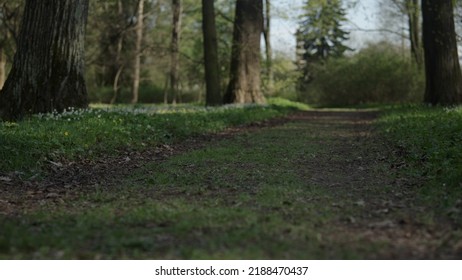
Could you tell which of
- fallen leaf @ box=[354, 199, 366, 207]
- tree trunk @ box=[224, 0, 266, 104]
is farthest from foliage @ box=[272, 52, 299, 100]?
fallen leaf @ box=[354, 199, 366, 207]

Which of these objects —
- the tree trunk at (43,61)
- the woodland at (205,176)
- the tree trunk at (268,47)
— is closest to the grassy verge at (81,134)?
the woodland at (205,176)

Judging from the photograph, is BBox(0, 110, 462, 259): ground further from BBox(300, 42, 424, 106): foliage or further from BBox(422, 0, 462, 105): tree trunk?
BBox(300, 42, 424, 106): foliage

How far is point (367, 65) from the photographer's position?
1412 inches

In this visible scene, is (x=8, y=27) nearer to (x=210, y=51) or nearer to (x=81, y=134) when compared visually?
(x=210, y=51)

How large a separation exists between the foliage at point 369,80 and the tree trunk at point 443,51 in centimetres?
1483

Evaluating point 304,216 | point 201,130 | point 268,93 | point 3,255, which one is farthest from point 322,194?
point 268,93

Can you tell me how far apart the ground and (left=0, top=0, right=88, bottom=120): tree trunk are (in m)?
3.21

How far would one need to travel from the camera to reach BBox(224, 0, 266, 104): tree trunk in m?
21.1

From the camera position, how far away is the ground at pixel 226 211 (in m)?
3.55

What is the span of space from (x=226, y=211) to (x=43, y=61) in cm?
726

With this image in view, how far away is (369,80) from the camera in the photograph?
35.7 m

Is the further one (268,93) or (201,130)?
(268,93)

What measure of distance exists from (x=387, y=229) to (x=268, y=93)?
3025 cm

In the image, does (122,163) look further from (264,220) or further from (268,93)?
(268,93)
